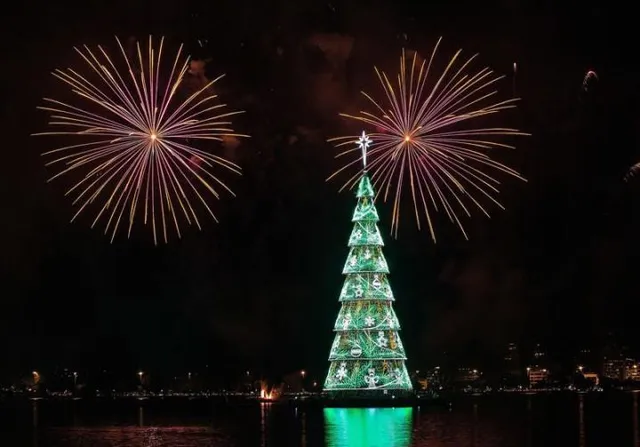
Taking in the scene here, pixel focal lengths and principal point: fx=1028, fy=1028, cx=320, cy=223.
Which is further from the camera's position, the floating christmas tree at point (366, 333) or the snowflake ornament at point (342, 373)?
the snowflake ornament at point (342, 373)

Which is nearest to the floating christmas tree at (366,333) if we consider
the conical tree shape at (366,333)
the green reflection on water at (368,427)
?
the conical tree shape at (366,333)

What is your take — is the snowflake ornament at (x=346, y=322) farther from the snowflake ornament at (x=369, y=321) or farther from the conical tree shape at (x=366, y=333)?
the snowflake ornament at (x=369, y=321)

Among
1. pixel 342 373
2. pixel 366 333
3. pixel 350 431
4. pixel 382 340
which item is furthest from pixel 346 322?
pixel 350 431

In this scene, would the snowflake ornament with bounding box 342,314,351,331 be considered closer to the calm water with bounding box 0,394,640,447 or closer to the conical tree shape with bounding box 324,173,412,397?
the conical tree shape with bounding box 324,173,412,397

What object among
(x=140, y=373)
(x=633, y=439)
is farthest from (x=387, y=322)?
(x=140, y=373)

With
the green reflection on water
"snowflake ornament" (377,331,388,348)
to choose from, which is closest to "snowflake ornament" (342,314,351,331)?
"snowflake ornament" (377,331,388,348)

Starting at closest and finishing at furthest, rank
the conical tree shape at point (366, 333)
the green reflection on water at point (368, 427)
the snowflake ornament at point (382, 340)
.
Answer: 1. the green reflection on water at point (368, 427)
2. the snowflake ornament at point (382, 340)
3. the conical tree shape at point (366, 333)
